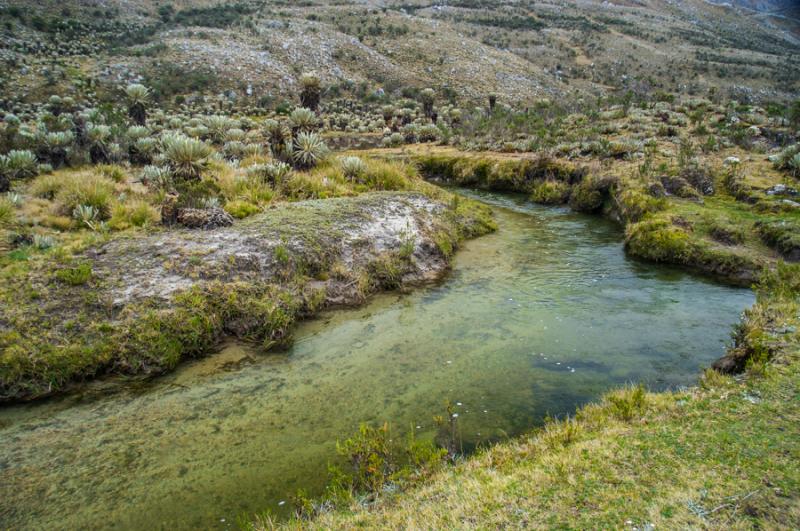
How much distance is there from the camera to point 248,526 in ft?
13.5

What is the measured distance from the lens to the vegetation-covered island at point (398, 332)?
4.38 metres

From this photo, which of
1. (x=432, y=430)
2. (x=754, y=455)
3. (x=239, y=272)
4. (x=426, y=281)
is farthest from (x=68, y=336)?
(x=754, y=455)

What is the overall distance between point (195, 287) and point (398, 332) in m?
3.95

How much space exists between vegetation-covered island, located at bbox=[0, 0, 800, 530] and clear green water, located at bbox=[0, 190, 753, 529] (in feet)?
0.14

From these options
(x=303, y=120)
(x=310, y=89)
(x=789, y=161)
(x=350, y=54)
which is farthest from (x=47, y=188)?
(x=350, y=54)

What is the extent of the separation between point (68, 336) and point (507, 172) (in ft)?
62.2

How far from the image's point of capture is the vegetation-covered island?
4.38 metres

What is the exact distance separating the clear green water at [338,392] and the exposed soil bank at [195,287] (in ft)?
1.59

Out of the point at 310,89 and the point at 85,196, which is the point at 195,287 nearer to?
the point at 85,196

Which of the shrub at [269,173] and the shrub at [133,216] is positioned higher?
the shrub at [269,173]

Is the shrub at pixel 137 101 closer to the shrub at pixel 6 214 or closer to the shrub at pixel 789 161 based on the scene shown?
the shrub at pixel 6 214

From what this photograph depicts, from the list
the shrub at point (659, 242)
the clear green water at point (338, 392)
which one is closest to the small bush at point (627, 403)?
the clear green water at point (338, 392)

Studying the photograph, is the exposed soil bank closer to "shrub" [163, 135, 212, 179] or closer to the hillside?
"shrub" [163, 135, 212, 179]

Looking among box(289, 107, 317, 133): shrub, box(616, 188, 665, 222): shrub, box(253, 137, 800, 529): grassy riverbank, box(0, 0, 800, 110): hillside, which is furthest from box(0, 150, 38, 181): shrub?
box(0, 0, 800, 110): hillside
